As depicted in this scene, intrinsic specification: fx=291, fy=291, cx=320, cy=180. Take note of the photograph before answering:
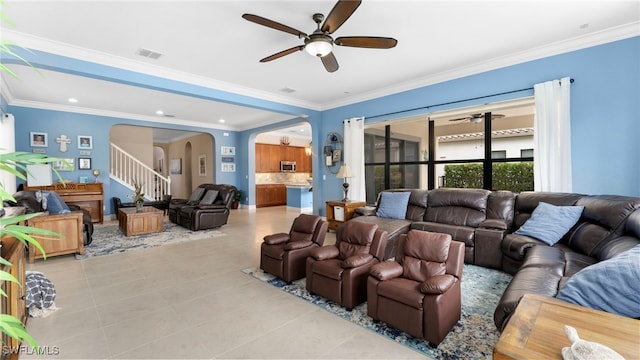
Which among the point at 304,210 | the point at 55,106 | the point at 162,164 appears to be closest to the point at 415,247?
the point at 304,210

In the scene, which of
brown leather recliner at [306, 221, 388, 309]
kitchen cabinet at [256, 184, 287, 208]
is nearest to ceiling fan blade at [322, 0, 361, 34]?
brown leather recliner at [306, 221, 388, 309]

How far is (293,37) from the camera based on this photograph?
366cm

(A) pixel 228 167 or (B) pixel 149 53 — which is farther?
(A) pixel 228 167

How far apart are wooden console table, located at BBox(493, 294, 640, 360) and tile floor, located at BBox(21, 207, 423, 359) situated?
3.58 ft

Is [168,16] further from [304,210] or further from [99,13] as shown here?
[304,210]

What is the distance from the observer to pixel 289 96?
248 inches

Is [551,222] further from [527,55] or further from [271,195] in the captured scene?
[271,195]

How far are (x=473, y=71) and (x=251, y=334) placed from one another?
15.9ft

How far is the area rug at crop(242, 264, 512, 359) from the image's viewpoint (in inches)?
84.5

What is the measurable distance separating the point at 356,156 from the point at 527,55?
130 inches

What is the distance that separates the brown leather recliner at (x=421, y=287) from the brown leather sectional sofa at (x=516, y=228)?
0.36 m

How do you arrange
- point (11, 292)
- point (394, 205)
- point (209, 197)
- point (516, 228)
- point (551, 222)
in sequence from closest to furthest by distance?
point (11, 292) < point (551, 222) < point (516, 228) < point (394, 205) < point (209, 197)

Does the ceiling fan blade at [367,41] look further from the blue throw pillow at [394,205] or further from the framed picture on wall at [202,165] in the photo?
the framed picture on wall at [202,165]

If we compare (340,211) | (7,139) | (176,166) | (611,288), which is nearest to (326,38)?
(611,288)
